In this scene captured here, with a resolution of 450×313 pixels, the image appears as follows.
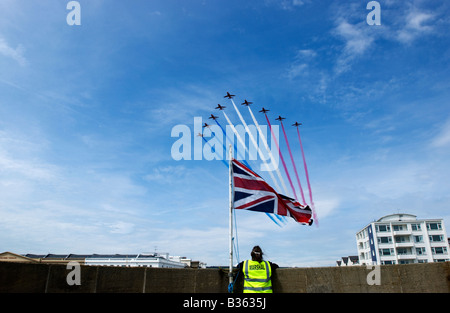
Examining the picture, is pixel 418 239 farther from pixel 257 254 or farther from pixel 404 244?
pixel 257 254

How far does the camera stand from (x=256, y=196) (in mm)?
12641

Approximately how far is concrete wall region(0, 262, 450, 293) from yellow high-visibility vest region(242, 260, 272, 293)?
1754 mm

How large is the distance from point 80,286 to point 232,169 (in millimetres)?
6629

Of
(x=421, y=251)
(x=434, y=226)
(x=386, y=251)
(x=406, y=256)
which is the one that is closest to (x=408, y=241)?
(x=421, y=251)

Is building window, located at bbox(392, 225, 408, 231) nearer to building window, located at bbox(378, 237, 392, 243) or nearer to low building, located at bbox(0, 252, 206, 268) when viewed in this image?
building window, located at bbox(378, 237, 392, 243)

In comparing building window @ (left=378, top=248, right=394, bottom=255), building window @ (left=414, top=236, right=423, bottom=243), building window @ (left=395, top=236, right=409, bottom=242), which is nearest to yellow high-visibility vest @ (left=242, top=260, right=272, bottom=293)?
building window @ (left=378, top=248, right=394, bottom=255)

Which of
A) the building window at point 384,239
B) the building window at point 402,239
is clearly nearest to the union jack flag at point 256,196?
the building window at point 384,239

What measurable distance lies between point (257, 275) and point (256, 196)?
14.8ft

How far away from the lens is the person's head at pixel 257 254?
8.62 m

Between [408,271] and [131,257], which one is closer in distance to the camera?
[408,271]

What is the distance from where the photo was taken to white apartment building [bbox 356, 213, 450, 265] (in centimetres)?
8194

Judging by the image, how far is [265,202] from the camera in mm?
12898
